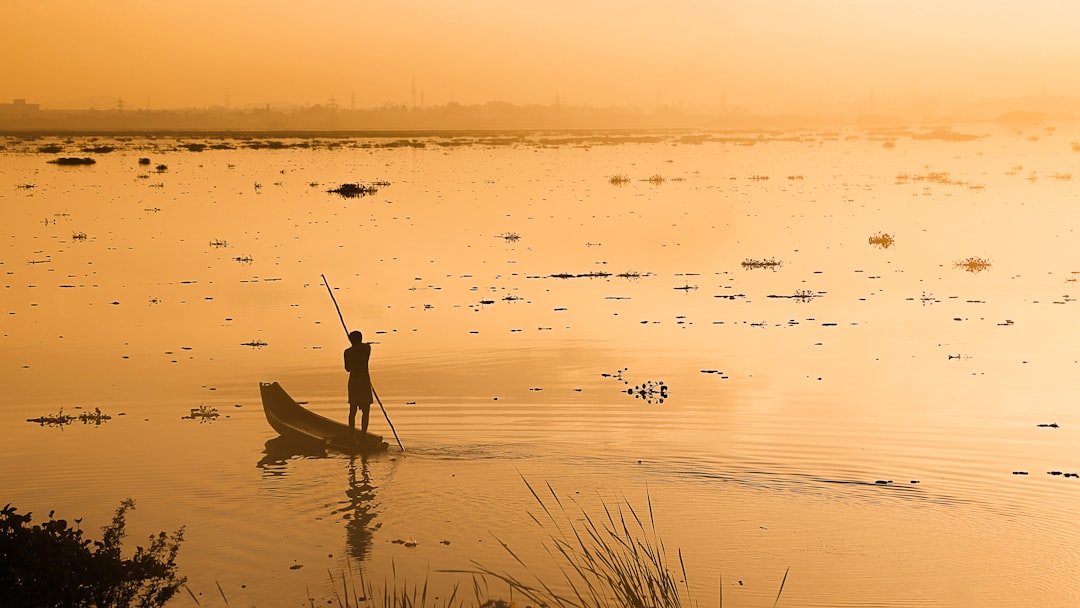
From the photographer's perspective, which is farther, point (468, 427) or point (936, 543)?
point (468, 427)

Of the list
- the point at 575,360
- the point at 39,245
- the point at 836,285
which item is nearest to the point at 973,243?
the point at 836,285

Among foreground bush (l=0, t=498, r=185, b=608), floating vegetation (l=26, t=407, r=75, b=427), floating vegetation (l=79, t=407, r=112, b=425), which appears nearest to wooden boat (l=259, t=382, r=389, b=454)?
floating vegetation (l=79, t=407, r=112, b=425)

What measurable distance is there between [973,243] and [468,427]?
32720mm

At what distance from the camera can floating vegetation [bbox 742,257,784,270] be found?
40.3 metres

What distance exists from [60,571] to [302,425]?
852 cm

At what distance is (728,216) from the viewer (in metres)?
58.6

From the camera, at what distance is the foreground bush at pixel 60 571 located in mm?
10016

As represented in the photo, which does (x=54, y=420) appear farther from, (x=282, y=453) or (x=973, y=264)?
(x=973, y=264)

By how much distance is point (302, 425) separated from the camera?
61.6 ft

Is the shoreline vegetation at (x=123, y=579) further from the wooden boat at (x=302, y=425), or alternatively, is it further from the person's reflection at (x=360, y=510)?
the wooden boat at (x=302, y=425)

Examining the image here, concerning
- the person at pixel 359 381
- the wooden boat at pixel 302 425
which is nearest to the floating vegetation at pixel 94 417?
the wooden boat at pixel 302 425

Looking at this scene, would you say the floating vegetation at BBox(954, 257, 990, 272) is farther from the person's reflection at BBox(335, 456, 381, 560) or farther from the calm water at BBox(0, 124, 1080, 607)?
the person's reflection at BBox(335, 456, 381, 560)

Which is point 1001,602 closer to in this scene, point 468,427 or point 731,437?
point 731,437

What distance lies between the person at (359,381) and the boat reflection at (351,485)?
0.78 metres
